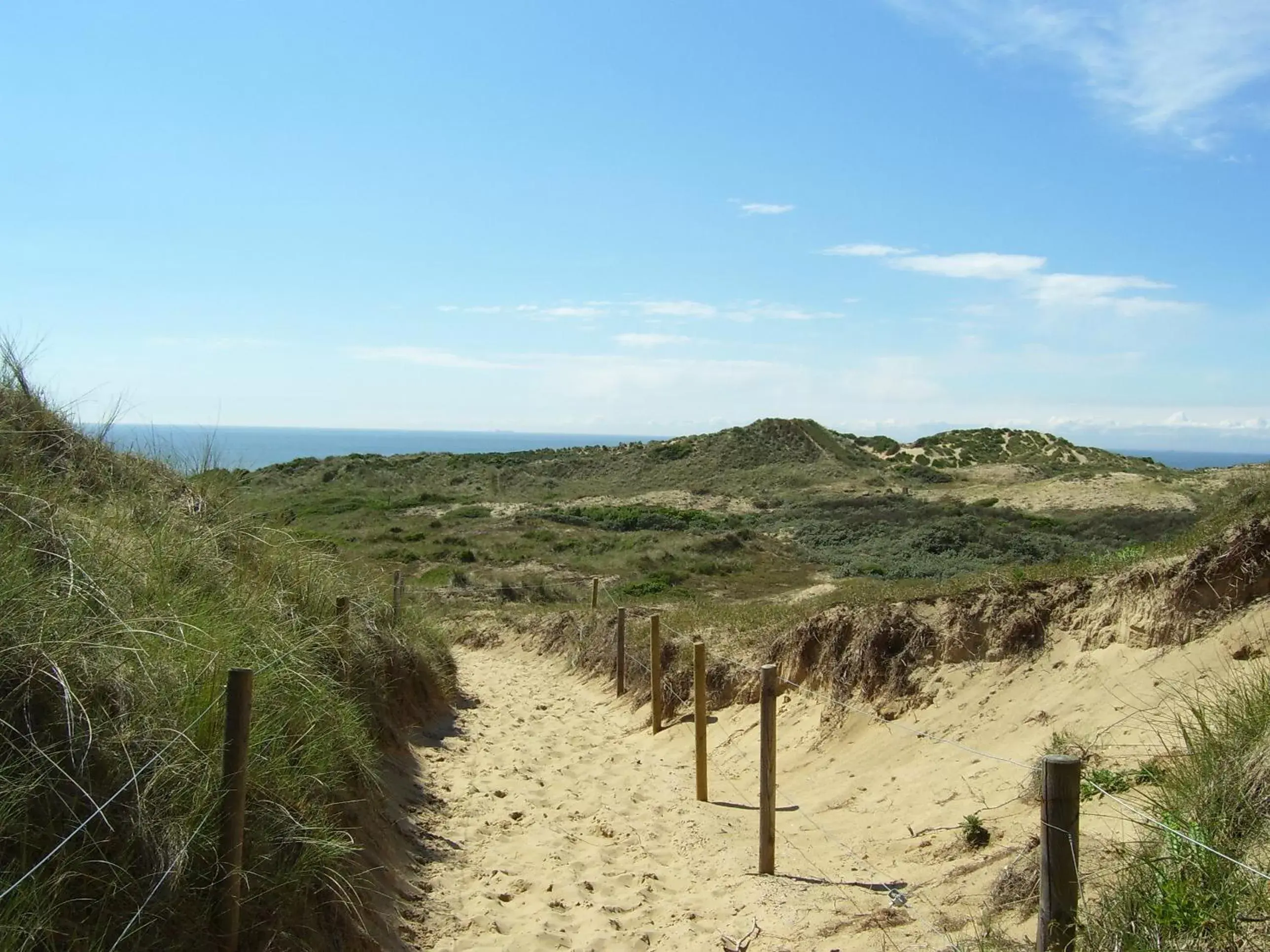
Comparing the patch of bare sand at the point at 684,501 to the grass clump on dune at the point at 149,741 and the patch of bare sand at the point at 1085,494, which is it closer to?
the patch of bare sand at the point at 1085,494

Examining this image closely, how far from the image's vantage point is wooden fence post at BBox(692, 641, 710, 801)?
8547 mm

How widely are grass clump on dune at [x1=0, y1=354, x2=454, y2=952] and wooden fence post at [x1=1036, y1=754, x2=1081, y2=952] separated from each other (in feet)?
10.8

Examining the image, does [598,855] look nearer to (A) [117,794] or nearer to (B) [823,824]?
(B) [823,824]

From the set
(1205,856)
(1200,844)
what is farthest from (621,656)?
(1200,844)

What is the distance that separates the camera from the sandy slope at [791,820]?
18.7 feet

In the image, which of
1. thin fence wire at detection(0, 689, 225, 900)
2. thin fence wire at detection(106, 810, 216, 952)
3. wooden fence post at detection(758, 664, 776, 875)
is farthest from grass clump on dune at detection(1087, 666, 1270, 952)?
thin fence wire at detection(0, 689, 225, 900)

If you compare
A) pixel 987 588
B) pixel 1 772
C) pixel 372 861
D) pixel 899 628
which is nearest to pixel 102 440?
pixel 372 861

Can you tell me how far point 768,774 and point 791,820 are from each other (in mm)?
1717

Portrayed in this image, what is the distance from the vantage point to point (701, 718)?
8.57m

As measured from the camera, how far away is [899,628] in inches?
389

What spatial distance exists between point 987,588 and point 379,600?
6.73 meters

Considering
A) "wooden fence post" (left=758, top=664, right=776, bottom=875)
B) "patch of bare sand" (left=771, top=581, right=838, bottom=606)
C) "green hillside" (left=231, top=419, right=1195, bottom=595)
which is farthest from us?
"green hillside" (left=231, top=419, right=1195, bottom=595)

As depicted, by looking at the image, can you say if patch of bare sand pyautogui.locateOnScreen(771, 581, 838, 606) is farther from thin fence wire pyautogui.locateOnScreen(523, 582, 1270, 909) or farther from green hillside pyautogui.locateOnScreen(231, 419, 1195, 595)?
thin fence wire pyautogui.locateOnScreen(523, 582, 1270, 909)

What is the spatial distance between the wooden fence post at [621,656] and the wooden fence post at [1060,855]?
9.93 metres
